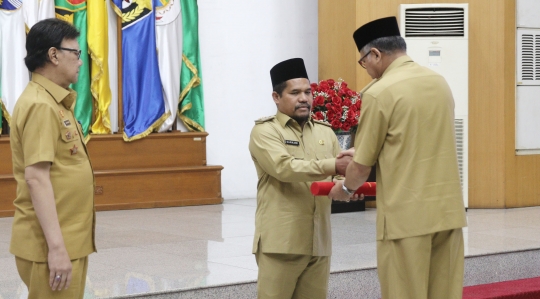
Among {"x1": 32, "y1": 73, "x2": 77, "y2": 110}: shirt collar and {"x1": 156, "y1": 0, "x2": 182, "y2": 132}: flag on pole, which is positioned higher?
{"x1": 156, "y1": 0, "x2": 182, "y2": 132}: flag on pole

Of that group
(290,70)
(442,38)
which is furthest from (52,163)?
(442,38)

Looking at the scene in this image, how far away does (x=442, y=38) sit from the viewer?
22.2ft

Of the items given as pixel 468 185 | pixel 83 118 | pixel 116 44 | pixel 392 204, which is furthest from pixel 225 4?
pixel 392 204

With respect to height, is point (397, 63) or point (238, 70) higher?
point (238, 70)

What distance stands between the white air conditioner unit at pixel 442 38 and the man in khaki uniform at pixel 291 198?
161 inches

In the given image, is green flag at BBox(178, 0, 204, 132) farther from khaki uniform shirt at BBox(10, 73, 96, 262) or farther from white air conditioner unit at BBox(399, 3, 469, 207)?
khaki uniform shirt at BBox(10, 73, 96, 262)

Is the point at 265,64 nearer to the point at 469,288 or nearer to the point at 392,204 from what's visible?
the point at 469,288

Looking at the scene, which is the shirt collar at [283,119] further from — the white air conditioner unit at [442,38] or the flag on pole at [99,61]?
the flag on pole at [99,61]

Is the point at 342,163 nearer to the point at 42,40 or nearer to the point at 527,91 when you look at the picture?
the point at 42,40

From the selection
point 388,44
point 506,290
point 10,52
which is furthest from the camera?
point 10,52

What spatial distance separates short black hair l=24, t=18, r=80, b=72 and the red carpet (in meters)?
2.61

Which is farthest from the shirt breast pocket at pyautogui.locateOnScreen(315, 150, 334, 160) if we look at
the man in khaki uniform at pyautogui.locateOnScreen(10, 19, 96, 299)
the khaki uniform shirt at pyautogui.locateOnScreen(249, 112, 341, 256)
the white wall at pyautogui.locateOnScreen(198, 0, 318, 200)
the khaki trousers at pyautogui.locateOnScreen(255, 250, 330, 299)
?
the white wall at pyautogui.locateOnScreen(198, 0, 318, 200)

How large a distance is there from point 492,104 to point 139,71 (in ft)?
10.9

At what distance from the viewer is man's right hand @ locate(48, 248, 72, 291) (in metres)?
2.13
